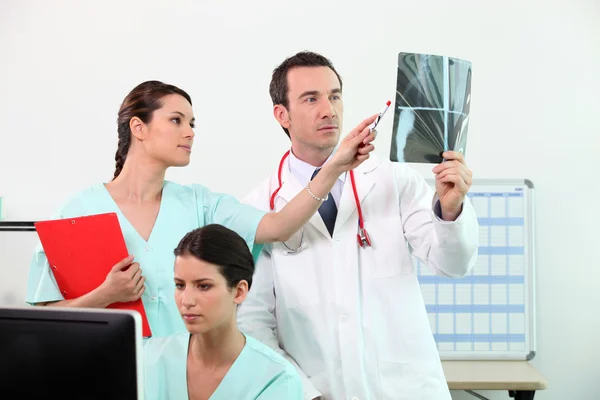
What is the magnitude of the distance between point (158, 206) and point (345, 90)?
4.97 feet

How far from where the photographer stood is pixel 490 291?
305cm

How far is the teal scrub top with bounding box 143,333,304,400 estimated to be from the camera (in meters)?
1.48

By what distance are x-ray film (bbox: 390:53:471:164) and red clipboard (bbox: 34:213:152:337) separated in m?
0.69

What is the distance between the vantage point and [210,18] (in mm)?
3135

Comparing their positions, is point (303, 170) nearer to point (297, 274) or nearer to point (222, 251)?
point (297, 274)

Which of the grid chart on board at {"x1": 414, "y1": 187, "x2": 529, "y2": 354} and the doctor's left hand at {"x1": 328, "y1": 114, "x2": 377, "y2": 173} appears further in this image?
the grid chart on board at {"x1": 414, "y1": 187, "x2": 529, "y2": 354}

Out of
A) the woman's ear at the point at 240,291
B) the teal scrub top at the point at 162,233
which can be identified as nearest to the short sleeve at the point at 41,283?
the teal scrub top at the point at 162,233

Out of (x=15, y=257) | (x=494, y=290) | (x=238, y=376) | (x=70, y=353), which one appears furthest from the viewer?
(x=494, y=290)

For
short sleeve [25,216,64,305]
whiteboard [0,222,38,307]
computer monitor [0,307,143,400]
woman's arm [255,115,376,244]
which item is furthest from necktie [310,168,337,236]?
whiteboard [0,222,38,307]

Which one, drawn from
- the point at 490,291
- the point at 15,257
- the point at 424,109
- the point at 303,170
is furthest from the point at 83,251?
the point at 490,291

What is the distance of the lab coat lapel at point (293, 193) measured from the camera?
1867mm

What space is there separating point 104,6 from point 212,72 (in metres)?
0.57

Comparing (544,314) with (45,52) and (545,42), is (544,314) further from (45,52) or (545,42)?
(45,52)

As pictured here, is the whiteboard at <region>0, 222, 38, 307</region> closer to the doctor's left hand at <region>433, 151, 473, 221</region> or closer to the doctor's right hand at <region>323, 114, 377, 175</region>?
the doctor's right hand at <region>323, 114, 377, 175</region>
